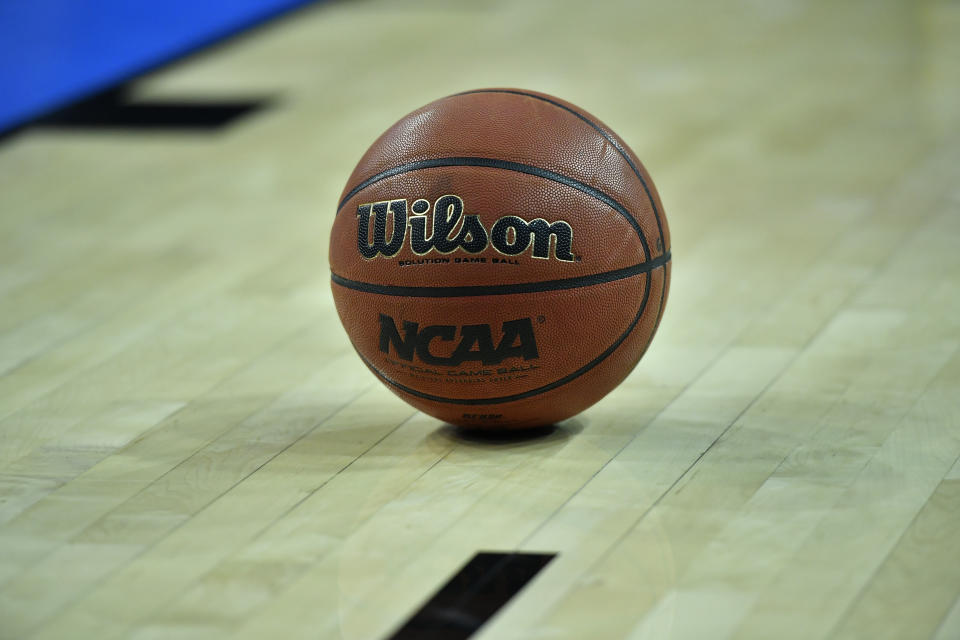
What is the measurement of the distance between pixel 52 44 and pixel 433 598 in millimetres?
4787

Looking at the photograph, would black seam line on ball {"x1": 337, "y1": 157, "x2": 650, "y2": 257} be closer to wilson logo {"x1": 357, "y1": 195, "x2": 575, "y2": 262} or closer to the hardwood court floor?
wilson logo {"x1": 357, "y1": 195, "x2": 575, "y2": 262}

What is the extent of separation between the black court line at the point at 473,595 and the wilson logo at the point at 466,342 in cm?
36

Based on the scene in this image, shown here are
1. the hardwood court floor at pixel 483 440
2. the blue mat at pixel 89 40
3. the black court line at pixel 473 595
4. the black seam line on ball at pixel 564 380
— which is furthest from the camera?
the blue mat at pixel 89 40

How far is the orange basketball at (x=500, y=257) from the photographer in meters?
2.31

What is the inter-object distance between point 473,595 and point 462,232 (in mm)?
600

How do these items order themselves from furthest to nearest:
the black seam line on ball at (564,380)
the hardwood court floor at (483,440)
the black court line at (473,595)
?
the black seam line on ball at (564,380)
the hardwood court floor at (483,440)
the black court line at (473,595)

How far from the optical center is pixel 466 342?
2.34m

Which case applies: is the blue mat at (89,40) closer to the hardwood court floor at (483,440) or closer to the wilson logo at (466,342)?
the hardwood court floor at (483,440)

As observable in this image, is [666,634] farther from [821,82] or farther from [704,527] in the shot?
[821,82]

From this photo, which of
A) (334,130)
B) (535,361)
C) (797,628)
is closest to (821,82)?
(334,130)

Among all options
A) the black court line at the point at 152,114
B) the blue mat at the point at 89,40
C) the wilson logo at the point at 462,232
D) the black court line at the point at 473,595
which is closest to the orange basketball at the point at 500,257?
the wilson logo at the point at 462,232

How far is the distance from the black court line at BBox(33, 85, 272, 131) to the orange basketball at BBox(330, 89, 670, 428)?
9.83 ft

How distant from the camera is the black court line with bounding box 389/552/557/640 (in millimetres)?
1933

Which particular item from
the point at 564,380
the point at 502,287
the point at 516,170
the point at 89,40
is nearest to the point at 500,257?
the point at 502,287
